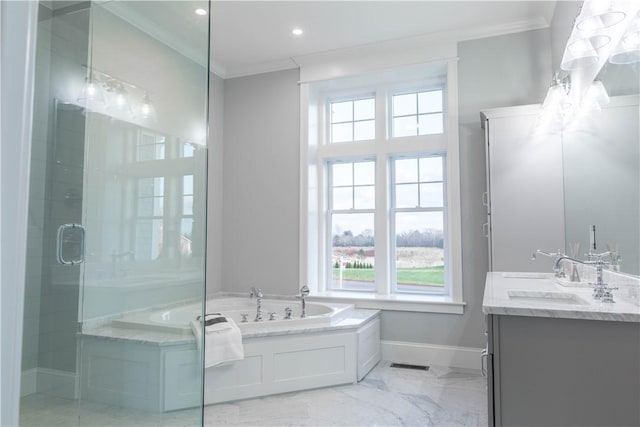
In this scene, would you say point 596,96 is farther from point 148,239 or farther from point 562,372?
point 148,239

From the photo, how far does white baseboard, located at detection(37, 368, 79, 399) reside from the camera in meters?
1.24

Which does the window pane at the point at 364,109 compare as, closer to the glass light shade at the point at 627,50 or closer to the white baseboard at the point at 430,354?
the white baseboard at the point at 430,354

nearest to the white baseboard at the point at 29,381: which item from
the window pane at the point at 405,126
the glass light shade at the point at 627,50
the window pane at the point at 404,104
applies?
the glass light shade at the point at 627,50

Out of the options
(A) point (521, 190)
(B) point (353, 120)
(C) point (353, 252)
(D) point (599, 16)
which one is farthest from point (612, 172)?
(B) point (353, 120)

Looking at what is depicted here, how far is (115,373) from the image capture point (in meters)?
1.52

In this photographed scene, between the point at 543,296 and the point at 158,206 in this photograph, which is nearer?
the point at 158,206

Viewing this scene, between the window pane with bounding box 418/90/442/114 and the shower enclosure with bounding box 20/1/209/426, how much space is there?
2901mm

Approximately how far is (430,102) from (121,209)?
133 inches

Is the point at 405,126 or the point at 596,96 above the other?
the point at 405,126

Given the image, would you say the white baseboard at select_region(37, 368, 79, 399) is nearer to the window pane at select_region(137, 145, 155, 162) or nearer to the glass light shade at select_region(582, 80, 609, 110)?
the window pane at select_region(137, 145, 155, 162)

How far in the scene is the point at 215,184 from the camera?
448 centimetres

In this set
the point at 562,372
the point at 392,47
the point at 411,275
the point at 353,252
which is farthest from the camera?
the point at 353,252

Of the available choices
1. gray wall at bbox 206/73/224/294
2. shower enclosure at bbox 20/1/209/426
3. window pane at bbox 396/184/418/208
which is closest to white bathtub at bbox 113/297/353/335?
shower enclosure at bbox 20/1/209/426

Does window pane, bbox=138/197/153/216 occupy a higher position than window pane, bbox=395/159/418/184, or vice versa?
window pane, bbox=395/159/418/184
